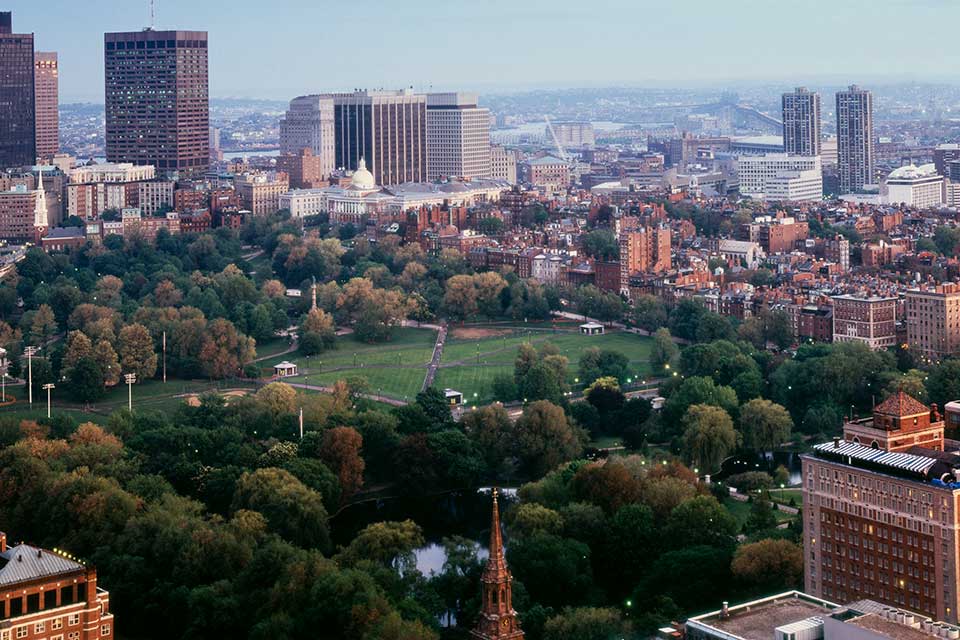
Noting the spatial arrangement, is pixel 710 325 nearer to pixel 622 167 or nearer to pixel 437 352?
pixel 437 352

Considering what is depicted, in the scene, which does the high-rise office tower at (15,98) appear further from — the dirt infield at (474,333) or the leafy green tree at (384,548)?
the leafy green tree at (384,548)

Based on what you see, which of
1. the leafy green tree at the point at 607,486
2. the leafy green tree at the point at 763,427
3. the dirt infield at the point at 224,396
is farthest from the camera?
the dirt infield at the point at 224,396

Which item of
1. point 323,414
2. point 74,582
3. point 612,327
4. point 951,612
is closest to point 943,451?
point 951,612

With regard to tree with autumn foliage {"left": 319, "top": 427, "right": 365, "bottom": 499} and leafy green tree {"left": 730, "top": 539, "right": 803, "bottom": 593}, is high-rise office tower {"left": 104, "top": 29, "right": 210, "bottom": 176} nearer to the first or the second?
tree with autumn foliage {"left": 319, "top": 427, "right": 365, "bottom": 499}

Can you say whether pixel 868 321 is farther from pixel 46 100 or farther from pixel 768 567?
pixel 46 100

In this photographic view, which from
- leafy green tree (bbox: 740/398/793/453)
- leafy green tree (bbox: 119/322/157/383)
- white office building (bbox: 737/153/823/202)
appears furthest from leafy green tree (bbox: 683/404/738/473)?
white office building (bbox: 737/153/823/202)

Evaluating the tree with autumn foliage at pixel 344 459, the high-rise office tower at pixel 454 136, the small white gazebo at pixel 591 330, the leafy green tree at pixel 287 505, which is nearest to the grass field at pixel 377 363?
the small white gazebo at pixel 591 330
